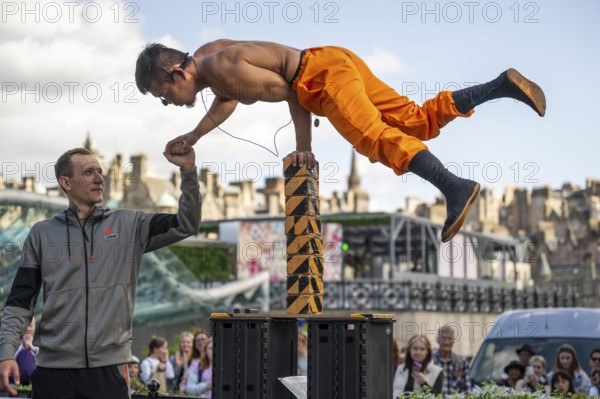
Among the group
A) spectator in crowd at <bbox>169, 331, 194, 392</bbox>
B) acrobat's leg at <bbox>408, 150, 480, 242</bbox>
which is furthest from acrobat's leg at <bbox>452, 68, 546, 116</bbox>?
spectator in crowd at <bbox>169, 331, 194, 392</bbox>

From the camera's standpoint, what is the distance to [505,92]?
20.4 ft

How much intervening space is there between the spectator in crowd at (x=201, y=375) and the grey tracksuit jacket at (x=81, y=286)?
6362 mm

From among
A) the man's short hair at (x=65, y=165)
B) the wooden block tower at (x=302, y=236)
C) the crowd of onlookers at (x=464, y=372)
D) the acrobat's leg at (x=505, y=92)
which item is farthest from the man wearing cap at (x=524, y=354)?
the man's short hair at (x=65, y=165)

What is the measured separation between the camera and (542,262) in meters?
81.8

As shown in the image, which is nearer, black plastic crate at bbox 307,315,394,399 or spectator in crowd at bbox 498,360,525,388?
black plastic crate at bbox 307,315,394,399

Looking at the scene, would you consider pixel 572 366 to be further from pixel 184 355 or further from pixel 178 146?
pixel 178 146

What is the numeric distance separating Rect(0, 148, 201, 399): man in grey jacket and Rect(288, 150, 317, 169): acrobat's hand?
113 cm

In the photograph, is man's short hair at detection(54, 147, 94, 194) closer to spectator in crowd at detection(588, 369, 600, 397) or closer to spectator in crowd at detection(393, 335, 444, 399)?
spectator in crowd at detection(393, 335, 444, 399)

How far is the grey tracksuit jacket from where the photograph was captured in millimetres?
5340

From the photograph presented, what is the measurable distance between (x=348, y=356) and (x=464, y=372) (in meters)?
5.92

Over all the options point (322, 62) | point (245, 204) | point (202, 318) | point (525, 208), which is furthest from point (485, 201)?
point (322, 62)

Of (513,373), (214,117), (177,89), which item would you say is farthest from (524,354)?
(177,89)

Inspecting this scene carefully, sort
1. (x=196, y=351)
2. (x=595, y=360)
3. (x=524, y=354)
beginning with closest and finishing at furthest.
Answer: (x=595, y=360) < (x=524, y=354) < (x=196, y=351)

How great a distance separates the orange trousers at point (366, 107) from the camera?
5.91m
